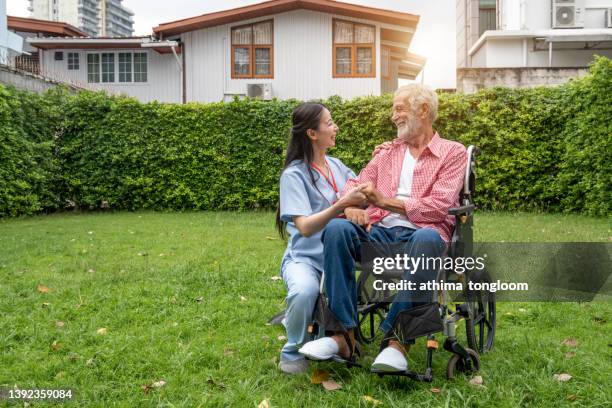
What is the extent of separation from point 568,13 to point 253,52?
38.3 ft

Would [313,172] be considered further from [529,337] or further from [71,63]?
[71,63]

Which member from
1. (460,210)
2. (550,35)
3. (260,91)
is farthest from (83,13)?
(460,210)

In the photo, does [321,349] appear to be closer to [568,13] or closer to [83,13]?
[568,13]

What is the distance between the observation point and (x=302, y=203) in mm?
3574

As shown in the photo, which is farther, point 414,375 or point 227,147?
point 227,147

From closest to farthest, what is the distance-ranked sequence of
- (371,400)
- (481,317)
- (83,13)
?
(371,400), (481,317), (83,13)

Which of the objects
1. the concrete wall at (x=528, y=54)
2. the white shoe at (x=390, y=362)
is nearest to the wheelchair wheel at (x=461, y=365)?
the white shoe at (x=390, y=362)

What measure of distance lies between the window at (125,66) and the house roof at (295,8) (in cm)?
310

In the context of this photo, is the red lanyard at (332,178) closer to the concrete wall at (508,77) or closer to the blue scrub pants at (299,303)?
the blue scrub pants at (299,303)

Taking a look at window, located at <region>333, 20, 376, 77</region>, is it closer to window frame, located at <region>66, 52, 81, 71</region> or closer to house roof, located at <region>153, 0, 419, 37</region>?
house roof, located at <region>153, 0, 419, 37</region>

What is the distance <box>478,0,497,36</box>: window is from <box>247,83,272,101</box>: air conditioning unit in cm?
1787

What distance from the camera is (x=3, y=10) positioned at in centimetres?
1970

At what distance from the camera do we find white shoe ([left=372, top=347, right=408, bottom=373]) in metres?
3.02

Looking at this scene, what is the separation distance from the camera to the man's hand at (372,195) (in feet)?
10.9
